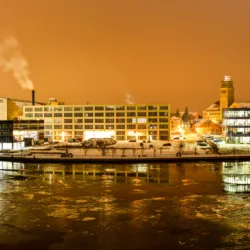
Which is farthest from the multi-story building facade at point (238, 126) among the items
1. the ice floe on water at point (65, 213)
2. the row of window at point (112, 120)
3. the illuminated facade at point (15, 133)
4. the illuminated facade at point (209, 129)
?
the ice floe on water at point (65, 213)

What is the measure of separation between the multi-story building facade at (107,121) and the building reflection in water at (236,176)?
29.4 m

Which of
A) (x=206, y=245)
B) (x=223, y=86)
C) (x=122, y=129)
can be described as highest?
(x=223, y=86)

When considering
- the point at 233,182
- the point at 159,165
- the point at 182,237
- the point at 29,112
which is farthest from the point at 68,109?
the point at 182,237

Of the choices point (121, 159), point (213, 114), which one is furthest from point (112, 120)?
point (213, 114)

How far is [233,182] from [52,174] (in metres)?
13.2

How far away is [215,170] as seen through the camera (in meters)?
31.2

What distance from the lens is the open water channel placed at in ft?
45.5

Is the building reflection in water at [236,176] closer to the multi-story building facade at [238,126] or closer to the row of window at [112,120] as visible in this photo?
the multi-story building facade at [238,126]

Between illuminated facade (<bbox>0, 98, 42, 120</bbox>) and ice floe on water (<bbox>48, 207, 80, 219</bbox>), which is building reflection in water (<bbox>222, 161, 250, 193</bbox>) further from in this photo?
illuminated facade (<bbox>0, 98, 42, 120</bbox>)

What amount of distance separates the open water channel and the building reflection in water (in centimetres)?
6

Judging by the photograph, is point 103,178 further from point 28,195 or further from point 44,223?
point 44,223

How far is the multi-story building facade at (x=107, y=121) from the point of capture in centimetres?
6512

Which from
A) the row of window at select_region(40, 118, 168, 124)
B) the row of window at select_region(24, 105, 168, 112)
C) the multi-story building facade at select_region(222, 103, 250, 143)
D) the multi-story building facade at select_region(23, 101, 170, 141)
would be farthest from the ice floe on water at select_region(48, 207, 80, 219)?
the row of window at select_region(24, 105, 168, 112)

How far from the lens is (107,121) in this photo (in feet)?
217
